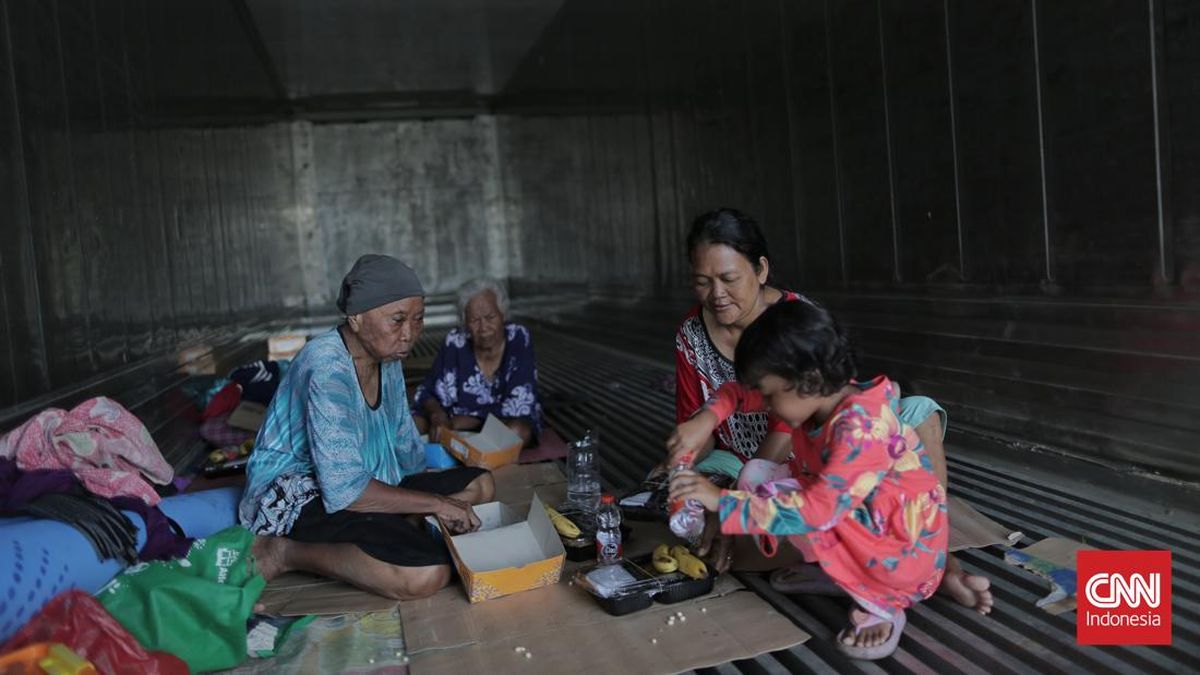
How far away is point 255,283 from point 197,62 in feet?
12.6

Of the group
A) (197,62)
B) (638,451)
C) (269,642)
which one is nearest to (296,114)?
(197,62)

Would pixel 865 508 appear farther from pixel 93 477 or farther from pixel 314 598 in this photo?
pixel 93 477

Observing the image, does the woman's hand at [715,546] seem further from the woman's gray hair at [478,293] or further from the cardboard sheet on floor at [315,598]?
the woman's gray hair at [478,293]

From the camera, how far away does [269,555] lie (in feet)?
9.63

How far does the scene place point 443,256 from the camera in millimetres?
16281

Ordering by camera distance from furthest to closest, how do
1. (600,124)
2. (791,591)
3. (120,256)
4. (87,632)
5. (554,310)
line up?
(554,310), (600,124), (120,256), (791,591), (87,632)

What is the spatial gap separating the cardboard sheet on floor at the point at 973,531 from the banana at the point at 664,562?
86cm

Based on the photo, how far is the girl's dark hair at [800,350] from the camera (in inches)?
82.7

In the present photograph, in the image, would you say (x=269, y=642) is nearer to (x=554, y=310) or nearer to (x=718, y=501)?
(x=718, y=501)

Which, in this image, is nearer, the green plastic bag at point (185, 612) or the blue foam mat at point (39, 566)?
the blue foam mat at point (39, 566)

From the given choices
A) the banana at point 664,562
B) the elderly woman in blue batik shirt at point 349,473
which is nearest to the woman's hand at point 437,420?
the elderly woman in blue batik shirt at point 349,473

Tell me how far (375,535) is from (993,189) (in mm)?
3016

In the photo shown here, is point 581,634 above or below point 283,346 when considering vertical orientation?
below

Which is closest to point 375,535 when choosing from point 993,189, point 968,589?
point 968,589
